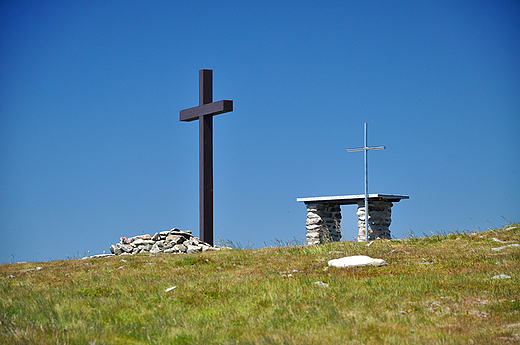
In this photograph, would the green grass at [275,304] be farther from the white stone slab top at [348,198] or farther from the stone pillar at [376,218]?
the stone pillar at [376,218]

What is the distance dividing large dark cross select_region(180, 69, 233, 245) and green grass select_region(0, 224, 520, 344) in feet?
18.6

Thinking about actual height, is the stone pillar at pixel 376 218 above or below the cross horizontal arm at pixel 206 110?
below

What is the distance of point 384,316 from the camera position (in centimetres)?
619

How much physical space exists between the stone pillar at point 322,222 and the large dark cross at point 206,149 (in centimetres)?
699

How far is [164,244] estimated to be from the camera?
16719 mm

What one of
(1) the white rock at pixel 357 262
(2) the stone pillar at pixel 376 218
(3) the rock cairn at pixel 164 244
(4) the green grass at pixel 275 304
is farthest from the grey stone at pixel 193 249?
(2) the stone pillar at pixel 376 218

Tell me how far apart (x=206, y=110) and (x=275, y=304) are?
11.5 m

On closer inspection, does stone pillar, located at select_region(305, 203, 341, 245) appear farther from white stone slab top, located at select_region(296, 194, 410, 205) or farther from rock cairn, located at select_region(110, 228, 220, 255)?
rock cairn, located at select_region(110, 228, 220, 255)

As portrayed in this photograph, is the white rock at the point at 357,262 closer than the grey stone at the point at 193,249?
Yes

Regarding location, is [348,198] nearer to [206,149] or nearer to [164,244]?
[206,149]

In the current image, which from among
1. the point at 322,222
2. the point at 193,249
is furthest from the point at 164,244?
the point at 322,222

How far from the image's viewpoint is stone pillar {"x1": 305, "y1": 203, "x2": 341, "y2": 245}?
Answer: 22594 millimetres

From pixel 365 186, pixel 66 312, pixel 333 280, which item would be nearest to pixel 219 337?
pixel 66 312

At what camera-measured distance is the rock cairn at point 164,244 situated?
1614 centimetres
